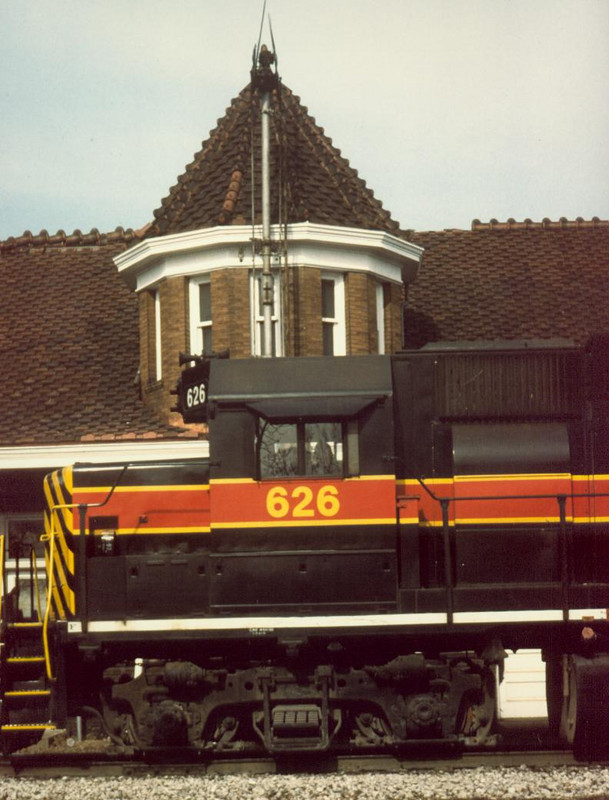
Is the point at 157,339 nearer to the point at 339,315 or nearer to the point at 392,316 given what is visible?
the point at 339,315

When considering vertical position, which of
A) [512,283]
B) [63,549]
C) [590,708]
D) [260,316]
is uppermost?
[512,283]

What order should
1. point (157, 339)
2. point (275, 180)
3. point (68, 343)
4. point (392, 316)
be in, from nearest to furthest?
point (275, 180) < point (157, 339) < point (392, 316) < point (68, 343)

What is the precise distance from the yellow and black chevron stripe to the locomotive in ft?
0.07

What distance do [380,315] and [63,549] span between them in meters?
9.86

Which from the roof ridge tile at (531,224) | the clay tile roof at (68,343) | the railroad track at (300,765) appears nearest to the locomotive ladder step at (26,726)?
the railroad track at (300,765)

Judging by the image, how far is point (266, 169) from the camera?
18.1m

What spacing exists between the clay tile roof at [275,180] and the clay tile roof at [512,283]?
94.0 inches

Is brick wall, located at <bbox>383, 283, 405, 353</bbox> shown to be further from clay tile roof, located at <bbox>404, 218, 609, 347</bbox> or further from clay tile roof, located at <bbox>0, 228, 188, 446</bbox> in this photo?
clay tile roof, located at <bbox>0, 228, 188, 446</bbox>

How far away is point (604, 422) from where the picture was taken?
36.6 feet

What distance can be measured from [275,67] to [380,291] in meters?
4.19

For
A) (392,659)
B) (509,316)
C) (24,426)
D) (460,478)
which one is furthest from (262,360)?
(509,316)

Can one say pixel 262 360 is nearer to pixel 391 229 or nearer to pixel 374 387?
pixel 374 387

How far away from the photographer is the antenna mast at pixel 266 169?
17594mm

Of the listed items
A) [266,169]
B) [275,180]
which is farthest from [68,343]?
[266,169]
